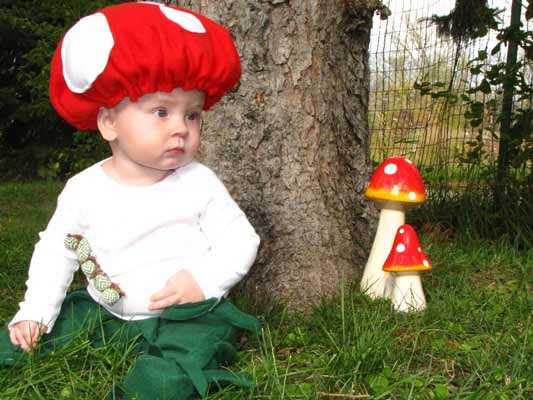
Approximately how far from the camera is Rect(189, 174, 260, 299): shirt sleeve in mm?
2113

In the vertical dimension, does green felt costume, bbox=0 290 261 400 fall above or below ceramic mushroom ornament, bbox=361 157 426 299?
below

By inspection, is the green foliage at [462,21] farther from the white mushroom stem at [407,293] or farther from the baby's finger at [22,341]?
the baby's finger at [22,341]

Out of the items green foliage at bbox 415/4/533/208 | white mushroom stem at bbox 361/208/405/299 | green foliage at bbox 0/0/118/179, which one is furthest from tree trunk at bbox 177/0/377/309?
green foliage at bbox 0/0/118/179

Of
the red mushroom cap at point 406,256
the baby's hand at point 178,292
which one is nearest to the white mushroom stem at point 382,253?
the red mushroom cap at point 406,256

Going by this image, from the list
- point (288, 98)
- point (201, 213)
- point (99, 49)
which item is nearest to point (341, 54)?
point (288, 98)

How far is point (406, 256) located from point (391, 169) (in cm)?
36

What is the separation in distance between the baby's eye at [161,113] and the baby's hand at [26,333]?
82cm

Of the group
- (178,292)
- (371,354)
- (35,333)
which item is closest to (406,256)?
(371,354)

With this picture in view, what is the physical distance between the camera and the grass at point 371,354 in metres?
1.92

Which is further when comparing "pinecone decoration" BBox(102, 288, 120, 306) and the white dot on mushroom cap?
the white dot on mushroom cap

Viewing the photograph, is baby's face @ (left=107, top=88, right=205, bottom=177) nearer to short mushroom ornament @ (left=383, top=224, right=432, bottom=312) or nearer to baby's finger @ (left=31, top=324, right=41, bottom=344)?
baby's finger @ (left=31, top=324, right=41, bottom=344)

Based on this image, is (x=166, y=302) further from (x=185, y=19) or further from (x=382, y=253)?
(x=382, y=253)

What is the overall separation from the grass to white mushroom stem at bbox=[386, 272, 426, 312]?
0.19 feet

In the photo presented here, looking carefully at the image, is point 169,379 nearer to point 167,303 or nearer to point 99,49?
point 167,303
